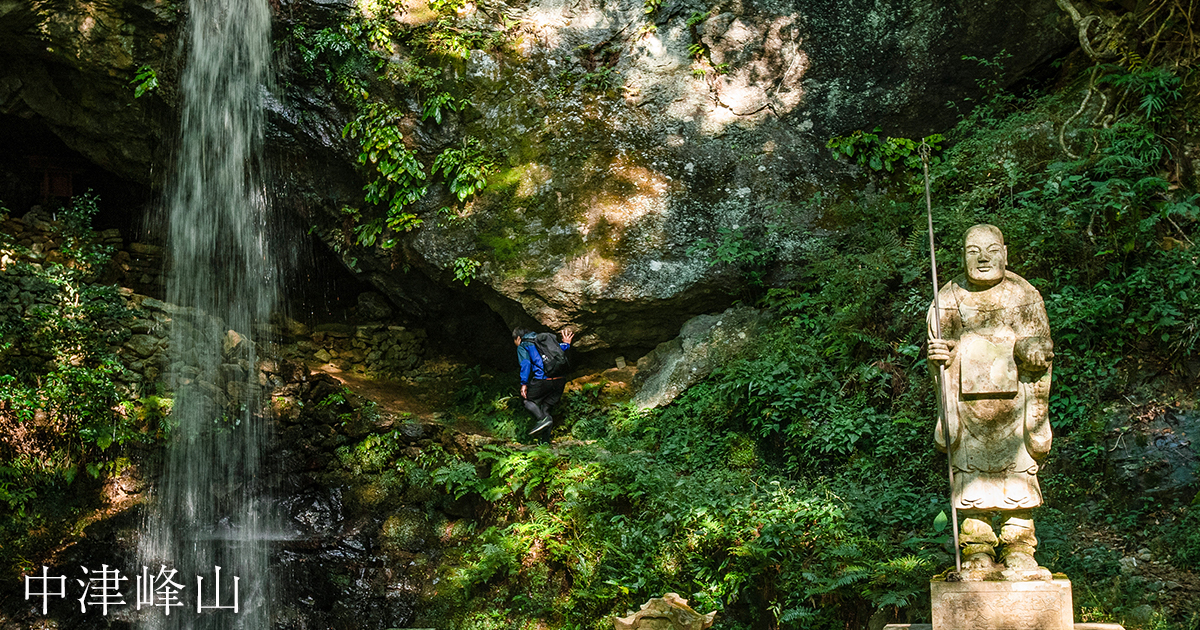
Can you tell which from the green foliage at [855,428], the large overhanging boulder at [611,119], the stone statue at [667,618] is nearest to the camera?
the stone statue at [667,618]

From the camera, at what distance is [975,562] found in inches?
175

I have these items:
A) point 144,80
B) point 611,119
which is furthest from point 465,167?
point 144,80

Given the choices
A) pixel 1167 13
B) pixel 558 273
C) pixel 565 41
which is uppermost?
pixel 565 41

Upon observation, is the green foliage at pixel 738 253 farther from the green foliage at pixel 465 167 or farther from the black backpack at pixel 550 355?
the green foliage at pixel 465 167

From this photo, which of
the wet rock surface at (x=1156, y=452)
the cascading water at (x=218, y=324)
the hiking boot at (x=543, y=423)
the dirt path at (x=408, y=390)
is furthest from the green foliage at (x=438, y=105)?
the wet rock surface at (x=1156, y=452)

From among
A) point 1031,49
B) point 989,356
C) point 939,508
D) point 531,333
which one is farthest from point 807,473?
point 1031,49

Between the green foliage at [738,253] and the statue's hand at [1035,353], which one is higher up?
the green foliage at [738,253]

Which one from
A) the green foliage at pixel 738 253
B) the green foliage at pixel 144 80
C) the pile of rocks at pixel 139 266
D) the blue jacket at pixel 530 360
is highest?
the green foliage at pixel 144 80

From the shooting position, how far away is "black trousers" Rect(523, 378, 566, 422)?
9.20m

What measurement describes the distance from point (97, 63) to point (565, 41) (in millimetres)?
5598

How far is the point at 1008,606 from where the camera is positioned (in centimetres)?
427

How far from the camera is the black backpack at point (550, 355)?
9.09 metres

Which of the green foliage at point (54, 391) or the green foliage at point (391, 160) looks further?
the green foliage at point (391, 160)

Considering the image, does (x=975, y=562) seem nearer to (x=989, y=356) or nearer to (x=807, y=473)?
(x=989, y=356)
